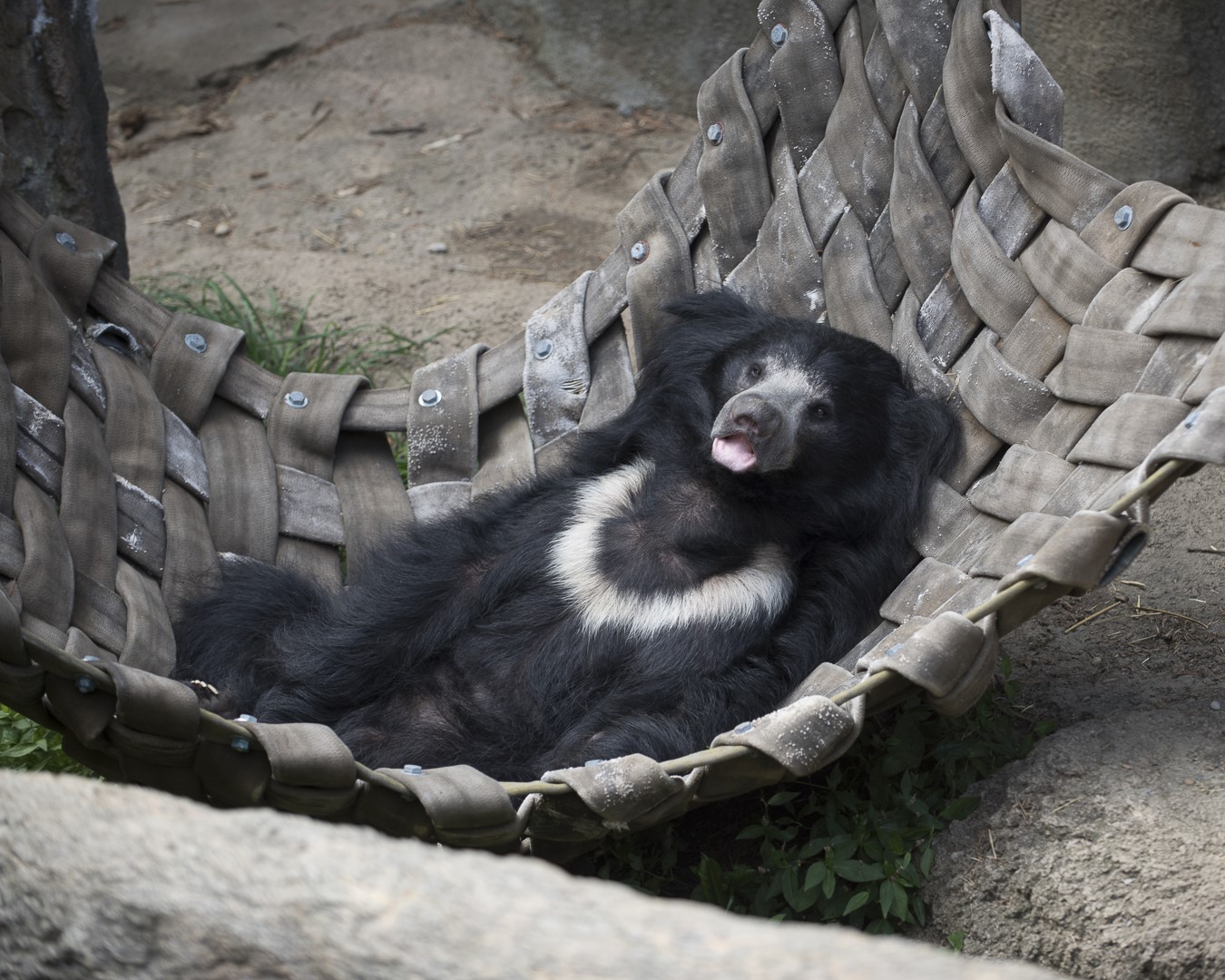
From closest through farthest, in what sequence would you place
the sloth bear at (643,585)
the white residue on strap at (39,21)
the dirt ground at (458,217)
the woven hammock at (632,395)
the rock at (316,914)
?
the rock at (316,914) < the woven hammock at (632,395) < the dirt ground at (458,217) < the sloth bear at (643,585) < the white residue on strap at (39,21)

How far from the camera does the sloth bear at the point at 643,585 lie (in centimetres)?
315

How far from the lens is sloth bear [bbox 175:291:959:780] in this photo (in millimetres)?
3146

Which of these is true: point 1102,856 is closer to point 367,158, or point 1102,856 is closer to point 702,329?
point 702,329

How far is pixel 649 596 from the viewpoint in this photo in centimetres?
332

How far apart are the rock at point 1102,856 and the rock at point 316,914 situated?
1.15m

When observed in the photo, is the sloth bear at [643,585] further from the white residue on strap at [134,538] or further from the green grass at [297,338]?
the green grass at [297,338]

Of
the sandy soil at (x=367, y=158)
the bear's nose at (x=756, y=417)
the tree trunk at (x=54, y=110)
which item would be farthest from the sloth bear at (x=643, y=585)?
the sandy soil at (x=367, y=158)

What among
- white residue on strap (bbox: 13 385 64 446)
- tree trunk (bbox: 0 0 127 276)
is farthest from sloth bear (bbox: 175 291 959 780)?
tree trunk (bbox: 0 0 127 276)

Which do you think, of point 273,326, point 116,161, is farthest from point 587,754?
point 116,161

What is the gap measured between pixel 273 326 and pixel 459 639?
214 cm

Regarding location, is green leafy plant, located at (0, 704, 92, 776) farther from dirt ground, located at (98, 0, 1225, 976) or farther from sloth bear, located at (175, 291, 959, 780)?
dirt ground, located at (98, 0, 1225, 976)

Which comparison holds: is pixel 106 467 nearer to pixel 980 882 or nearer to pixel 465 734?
pixel 465 734

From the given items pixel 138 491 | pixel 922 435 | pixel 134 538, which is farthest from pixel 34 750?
pixel 922 435

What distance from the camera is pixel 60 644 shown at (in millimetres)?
2678
